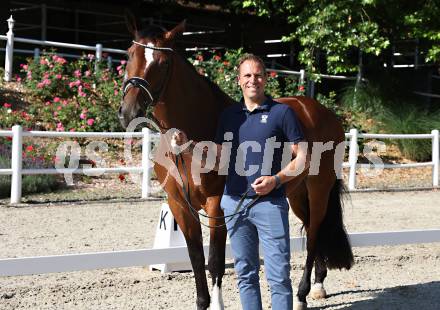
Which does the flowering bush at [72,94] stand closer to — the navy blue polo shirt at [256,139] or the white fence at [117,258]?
the white fence at [117,258]

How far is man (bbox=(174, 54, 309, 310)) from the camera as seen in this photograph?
355cm

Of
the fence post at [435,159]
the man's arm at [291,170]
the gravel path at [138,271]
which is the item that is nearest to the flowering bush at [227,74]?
the fence post at [435,159]

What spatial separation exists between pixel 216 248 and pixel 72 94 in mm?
9504

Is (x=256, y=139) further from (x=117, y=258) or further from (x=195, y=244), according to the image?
A: (x=117, y=258)

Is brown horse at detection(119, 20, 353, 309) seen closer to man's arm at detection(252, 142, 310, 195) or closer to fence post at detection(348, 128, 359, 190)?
man's arm at detection(252, 142, 310, 195)

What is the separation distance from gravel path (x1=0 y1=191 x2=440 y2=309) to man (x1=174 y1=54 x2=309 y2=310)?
1.35 metres

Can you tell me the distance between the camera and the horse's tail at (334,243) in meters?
5.50

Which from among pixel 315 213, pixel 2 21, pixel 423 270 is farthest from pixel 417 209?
pixel 2 21

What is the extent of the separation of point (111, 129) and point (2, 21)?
6494mm

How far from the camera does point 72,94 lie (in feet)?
43.3

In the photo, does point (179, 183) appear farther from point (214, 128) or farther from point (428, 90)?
point (428, 90)

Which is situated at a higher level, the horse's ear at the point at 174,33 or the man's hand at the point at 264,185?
the horse's ear at the point at 174,33

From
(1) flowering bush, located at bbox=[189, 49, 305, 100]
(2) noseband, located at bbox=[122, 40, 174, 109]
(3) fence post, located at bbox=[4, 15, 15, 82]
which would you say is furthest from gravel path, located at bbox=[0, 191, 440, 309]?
(3) fence post, located at bbox=[4, 15, 15, 82]

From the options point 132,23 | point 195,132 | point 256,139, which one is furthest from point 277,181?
point 132,23
